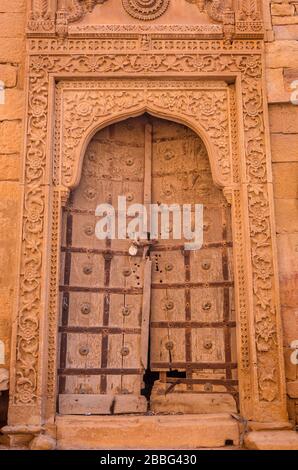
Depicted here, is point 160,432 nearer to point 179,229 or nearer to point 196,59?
point 179,229

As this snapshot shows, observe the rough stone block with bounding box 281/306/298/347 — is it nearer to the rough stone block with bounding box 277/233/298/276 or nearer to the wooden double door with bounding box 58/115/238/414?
the rough stone block with bounding box 277/233/298/276

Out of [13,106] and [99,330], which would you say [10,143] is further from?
[99,330]

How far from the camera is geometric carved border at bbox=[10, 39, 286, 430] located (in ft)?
14.8

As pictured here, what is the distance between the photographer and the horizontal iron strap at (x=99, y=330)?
497 centimetres

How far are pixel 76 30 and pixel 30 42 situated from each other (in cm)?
47

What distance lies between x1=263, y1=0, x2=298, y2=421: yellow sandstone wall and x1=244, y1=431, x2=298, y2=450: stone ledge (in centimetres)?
30

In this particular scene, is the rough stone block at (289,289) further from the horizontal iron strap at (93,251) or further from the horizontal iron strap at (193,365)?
the horizontal iron strap at (93,251)

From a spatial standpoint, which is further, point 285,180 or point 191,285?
point 191,285

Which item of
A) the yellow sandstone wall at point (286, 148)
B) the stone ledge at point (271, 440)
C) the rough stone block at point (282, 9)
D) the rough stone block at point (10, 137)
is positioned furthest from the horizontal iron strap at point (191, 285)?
the rough stone block at point (282, 9)

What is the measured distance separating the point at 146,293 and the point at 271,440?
1.78 meters

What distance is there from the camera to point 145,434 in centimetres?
440

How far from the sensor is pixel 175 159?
5.62 meters

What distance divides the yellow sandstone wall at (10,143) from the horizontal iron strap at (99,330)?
59 cm

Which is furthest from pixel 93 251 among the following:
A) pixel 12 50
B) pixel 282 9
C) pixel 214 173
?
pixel 282 9
